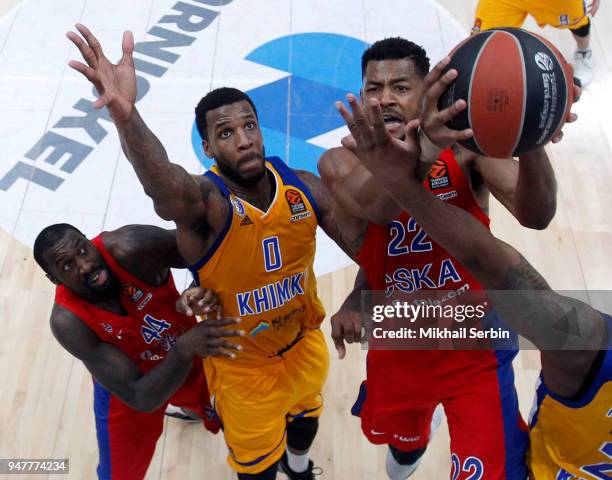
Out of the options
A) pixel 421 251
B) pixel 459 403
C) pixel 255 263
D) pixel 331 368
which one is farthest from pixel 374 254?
pixel 331 368

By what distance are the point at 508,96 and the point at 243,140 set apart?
1291 millimetres

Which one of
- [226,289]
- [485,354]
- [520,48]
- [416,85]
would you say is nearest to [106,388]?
[226,289]

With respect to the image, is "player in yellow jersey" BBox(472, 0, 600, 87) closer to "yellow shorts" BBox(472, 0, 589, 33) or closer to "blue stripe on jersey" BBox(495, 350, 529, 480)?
"yellow shorts" BBox(472, 0, 589, 33)

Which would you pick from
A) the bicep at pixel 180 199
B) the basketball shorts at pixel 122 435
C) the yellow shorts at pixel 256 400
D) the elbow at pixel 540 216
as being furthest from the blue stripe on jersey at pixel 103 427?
the elbow at pixel 540 216

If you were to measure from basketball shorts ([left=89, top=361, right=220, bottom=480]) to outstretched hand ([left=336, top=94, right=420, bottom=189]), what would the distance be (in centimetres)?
176

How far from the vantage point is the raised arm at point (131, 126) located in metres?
2.34

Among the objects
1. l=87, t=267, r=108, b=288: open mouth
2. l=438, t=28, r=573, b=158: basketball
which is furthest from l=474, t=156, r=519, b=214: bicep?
l=87, t=267, r=108, b=288: open mouth

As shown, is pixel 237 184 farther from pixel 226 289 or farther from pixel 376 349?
pixel 376 349

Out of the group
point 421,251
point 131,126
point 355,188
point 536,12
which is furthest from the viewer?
point 536,12

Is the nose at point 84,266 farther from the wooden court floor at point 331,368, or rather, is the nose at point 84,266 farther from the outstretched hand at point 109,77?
the wooden court floor at point 331,368

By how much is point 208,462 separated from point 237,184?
5.57 feet

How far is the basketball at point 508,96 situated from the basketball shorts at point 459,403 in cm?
117

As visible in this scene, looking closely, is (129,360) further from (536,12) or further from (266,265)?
(536,12)

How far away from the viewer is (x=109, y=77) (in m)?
2.40
